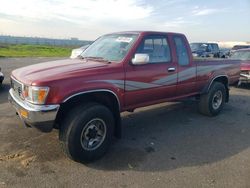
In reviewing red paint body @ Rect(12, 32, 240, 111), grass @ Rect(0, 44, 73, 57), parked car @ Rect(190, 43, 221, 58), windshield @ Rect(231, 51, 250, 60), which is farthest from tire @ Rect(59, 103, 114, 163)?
grass @ Rect(0, 44, 73, 57)

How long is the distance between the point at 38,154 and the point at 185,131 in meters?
2.96

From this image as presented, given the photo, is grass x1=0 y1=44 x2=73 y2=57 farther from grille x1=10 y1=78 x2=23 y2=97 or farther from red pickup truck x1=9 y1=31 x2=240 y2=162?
red pickup truck x1=9 y1=31 x2=240 y2=162

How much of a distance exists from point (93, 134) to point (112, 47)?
174 cm

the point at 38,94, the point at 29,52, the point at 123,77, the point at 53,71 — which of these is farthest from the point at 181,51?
the point at 29,52

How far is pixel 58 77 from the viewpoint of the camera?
13.1ft

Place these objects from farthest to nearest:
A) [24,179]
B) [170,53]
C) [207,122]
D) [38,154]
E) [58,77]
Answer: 1. [207,122]
2. [170,53]
3. [38,154]
4. [58,77]
5. [24,179]

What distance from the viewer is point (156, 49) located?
5.43m

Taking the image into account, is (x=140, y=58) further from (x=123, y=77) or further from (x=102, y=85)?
(x=102, y=85)

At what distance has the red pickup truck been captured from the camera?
155 inches

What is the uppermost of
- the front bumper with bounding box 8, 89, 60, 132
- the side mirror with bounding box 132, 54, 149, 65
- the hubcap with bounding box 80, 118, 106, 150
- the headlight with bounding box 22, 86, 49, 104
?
the side mirror with bounding box 132, 54, 149, 65

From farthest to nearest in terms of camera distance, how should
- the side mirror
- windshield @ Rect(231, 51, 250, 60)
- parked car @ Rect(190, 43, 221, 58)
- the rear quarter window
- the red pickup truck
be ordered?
parked car @ Rect(190, 43, 221, 58)
windshield @ Rect(231, 51, 250, 60)
the rear quarter window
the side mirror
the red pickup truck

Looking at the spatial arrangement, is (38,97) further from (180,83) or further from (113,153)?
(180,83)

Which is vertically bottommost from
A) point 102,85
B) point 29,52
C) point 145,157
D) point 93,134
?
point 145,157

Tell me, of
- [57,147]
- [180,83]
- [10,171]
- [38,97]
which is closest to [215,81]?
[180,83]
